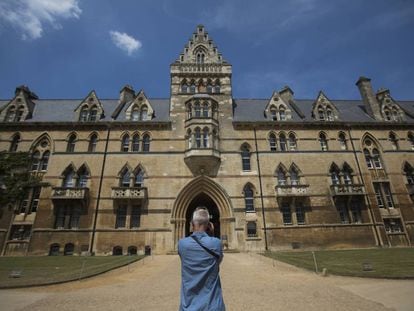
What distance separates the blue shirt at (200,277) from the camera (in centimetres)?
260

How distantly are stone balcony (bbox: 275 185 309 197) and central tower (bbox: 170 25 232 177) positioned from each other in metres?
6.36

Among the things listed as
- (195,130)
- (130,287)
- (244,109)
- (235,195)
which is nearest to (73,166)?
(195,130)

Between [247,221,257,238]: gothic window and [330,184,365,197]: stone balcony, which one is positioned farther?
[330,184,365,197]: stone balcony

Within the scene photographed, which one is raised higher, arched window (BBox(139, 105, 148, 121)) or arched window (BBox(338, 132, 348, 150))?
arched window (BBox(139, 105, 148, 121))

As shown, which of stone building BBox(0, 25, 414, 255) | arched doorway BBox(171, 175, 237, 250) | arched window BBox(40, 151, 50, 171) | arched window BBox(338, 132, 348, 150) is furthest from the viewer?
arched window BBox(338, 132, 348, 150)

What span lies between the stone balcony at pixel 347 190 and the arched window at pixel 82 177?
2401 cm

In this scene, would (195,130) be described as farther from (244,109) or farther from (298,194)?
(298,194)

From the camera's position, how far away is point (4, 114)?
24.2m

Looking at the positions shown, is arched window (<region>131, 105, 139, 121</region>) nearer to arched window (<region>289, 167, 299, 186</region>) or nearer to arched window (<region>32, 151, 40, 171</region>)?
arched window (<region>32, 151, 40, 171</region>)

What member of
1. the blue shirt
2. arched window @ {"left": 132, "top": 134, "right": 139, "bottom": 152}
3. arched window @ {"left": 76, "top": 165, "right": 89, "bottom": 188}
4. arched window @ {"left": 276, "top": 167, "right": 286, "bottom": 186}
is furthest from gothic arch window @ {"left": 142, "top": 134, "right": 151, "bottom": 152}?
the blue shirt

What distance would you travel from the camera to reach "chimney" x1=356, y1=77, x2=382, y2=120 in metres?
27.0

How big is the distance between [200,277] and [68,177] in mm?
23761

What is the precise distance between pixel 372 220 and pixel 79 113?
32111 millimetres

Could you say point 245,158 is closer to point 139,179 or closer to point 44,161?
point 139,179
